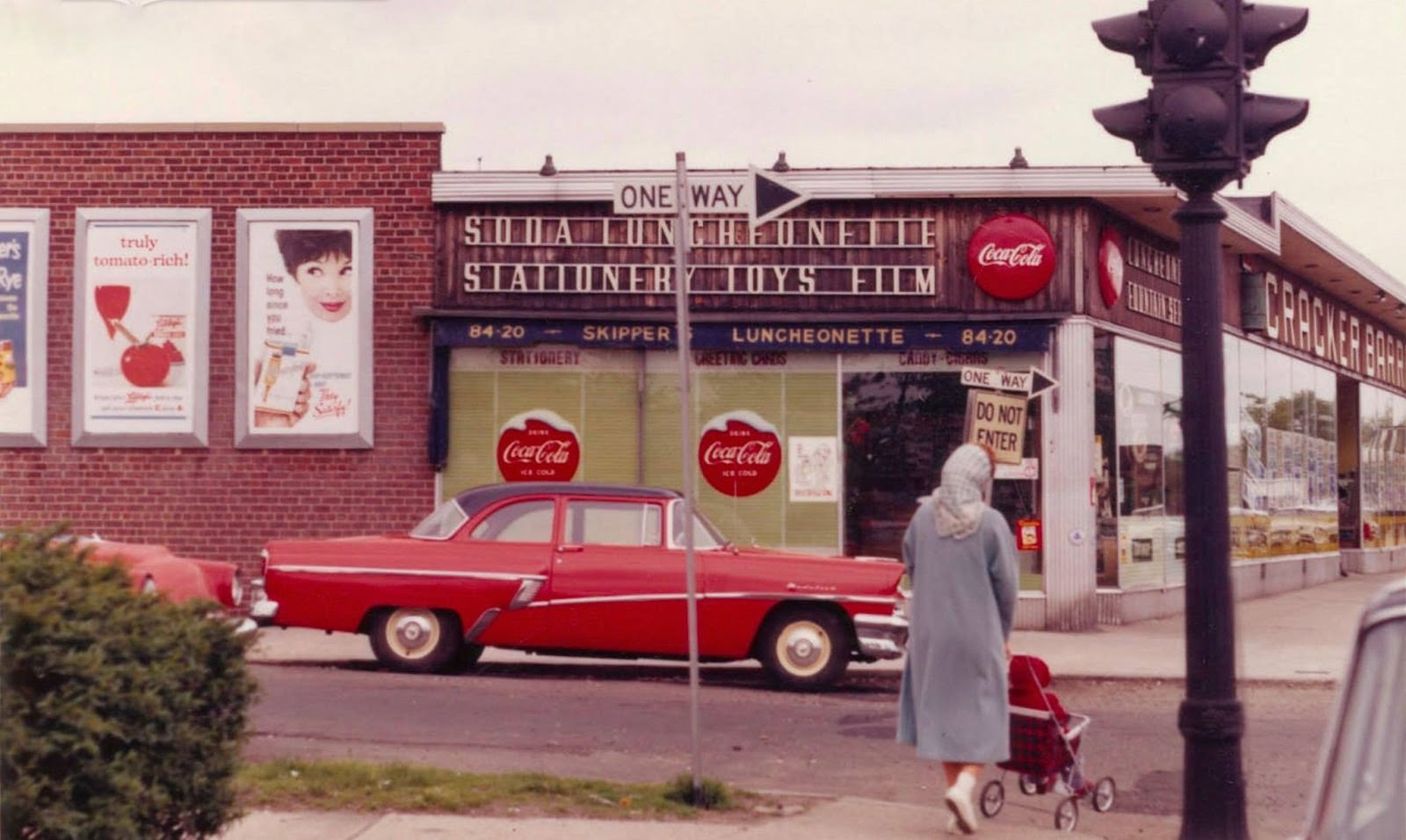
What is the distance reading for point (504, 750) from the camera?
1046 cm

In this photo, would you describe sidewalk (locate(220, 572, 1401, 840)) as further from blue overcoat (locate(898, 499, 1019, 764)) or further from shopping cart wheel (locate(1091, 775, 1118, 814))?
blue overcoat (locate(898, 499, 1019, 764))

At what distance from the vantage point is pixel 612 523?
14062mm

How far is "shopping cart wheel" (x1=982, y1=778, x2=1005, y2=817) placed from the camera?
884cm

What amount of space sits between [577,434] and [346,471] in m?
2.49

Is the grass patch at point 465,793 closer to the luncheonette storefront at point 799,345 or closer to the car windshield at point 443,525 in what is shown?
the car windshield at point 443,525

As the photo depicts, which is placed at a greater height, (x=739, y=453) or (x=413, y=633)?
(x=739, y=453)

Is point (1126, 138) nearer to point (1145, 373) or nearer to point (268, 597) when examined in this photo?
point (268, 597)

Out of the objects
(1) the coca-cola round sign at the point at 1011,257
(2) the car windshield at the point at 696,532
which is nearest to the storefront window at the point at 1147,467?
(1) the coca-cola round sign at the point at 1011,257

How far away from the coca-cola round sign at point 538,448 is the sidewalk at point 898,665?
104 inches

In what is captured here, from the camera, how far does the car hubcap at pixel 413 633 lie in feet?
45.7

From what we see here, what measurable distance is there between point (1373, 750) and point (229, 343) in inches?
679

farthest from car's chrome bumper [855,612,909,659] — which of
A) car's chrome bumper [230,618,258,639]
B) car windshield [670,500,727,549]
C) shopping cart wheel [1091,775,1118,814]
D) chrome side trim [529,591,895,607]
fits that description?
car's chrome bumper [230,618,258,639]

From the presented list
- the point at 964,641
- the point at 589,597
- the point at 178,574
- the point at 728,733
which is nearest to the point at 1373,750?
the point at 964,641

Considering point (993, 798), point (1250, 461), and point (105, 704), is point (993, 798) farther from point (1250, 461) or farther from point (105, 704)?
point (1250, 461)
